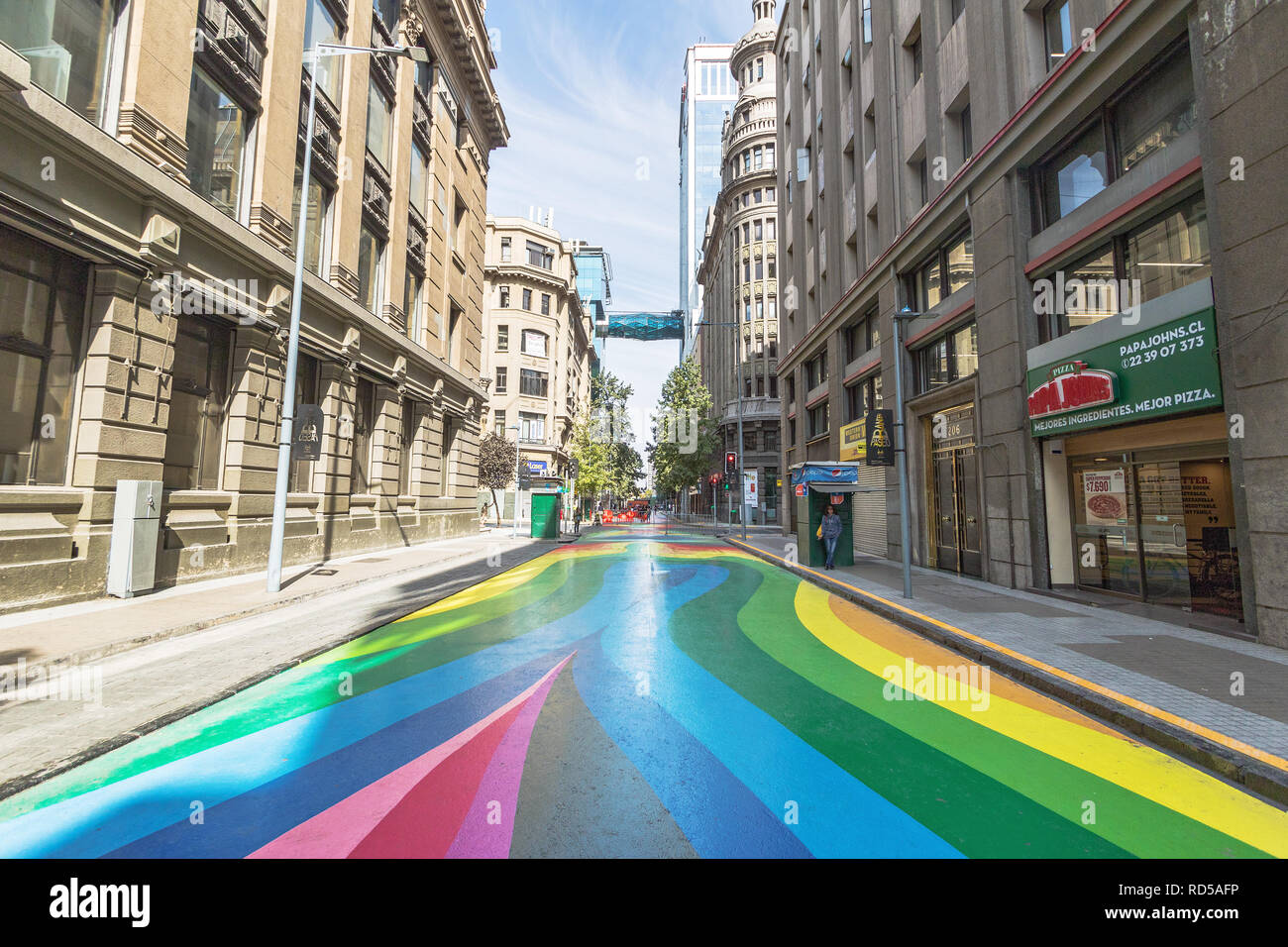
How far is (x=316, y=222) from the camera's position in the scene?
15.7 m

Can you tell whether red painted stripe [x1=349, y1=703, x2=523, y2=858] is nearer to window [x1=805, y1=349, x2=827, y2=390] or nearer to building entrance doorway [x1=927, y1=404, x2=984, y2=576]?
building entrance doorway [x1=927, y1=404, x2=984, y2=576]

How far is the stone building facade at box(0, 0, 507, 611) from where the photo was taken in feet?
27.6

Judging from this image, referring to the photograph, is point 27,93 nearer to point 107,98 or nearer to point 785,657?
point 107,98

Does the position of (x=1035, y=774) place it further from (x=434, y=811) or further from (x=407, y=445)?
(x=407, y=445)

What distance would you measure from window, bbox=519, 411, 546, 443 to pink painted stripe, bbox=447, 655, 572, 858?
4706 cm

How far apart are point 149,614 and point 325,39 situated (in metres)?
16.4

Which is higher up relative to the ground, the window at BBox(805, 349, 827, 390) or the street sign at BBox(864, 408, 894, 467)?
the window at BBox(805, 349, 827, 390)

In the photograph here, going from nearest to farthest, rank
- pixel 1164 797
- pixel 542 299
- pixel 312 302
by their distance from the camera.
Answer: pixel 1164 797 → pixel 312 302 → pixel 542 299

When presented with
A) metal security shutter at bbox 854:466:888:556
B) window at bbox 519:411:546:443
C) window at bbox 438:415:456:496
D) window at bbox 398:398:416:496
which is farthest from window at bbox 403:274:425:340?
window at bbox 519:411:546:443

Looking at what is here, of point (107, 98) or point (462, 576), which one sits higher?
point (107, 98)

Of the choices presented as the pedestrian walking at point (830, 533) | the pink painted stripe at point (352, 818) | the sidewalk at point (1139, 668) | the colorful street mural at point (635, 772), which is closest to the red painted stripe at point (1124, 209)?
the sidewalk at point (1139, 668)

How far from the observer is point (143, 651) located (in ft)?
21.9
